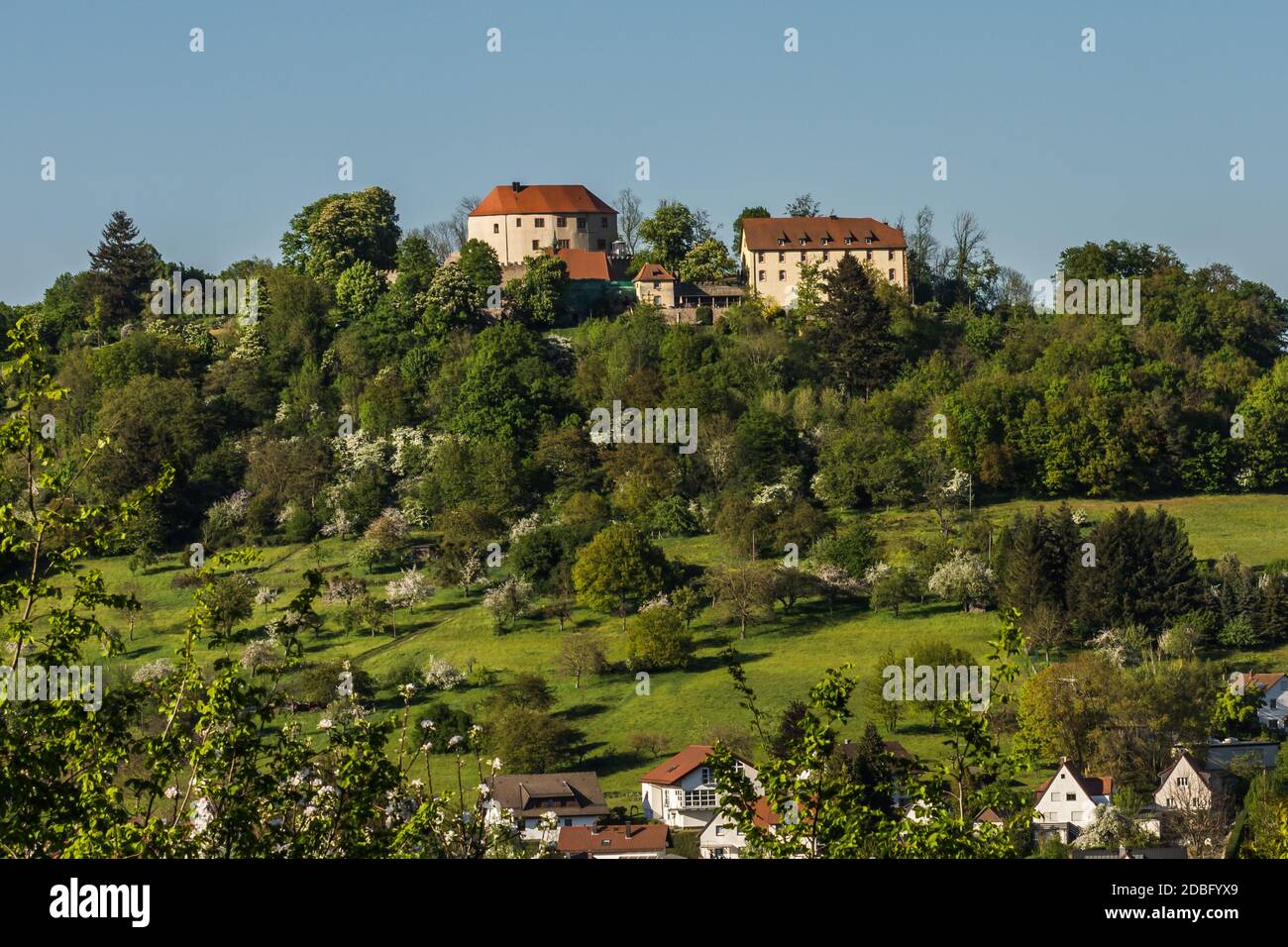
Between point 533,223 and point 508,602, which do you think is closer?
point 508,602

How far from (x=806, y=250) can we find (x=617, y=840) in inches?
1993

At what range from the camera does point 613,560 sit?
65.6 m

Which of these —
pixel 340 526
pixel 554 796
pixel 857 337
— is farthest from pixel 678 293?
pixel 554 796

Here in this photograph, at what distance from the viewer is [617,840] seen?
148 ft

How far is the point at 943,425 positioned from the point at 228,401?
32734 mm

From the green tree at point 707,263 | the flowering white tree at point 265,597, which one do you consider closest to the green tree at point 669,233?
the green tree at point 707,263

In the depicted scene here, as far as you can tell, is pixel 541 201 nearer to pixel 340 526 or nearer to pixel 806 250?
pixel 806 250

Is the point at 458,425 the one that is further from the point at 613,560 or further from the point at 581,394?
the point at 613,560

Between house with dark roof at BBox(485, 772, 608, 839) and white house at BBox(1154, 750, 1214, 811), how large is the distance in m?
14.6

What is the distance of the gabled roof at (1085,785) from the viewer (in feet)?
161

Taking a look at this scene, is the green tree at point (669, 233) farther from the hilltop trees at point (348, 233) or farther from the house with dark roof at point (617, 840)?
the house with dark roof at point (617, 840)

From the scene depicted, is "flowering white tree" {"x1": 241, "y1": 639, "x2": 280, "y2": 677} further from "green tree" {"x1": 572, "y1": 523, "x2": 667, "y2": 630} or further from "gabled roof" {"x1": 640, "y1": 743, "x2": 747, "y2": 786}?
"gabled roof" {"x1": 640, "y1": 743, "x2": 747, "y2": 786}

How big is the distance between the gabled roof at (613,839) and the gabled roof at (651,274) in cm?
4678
